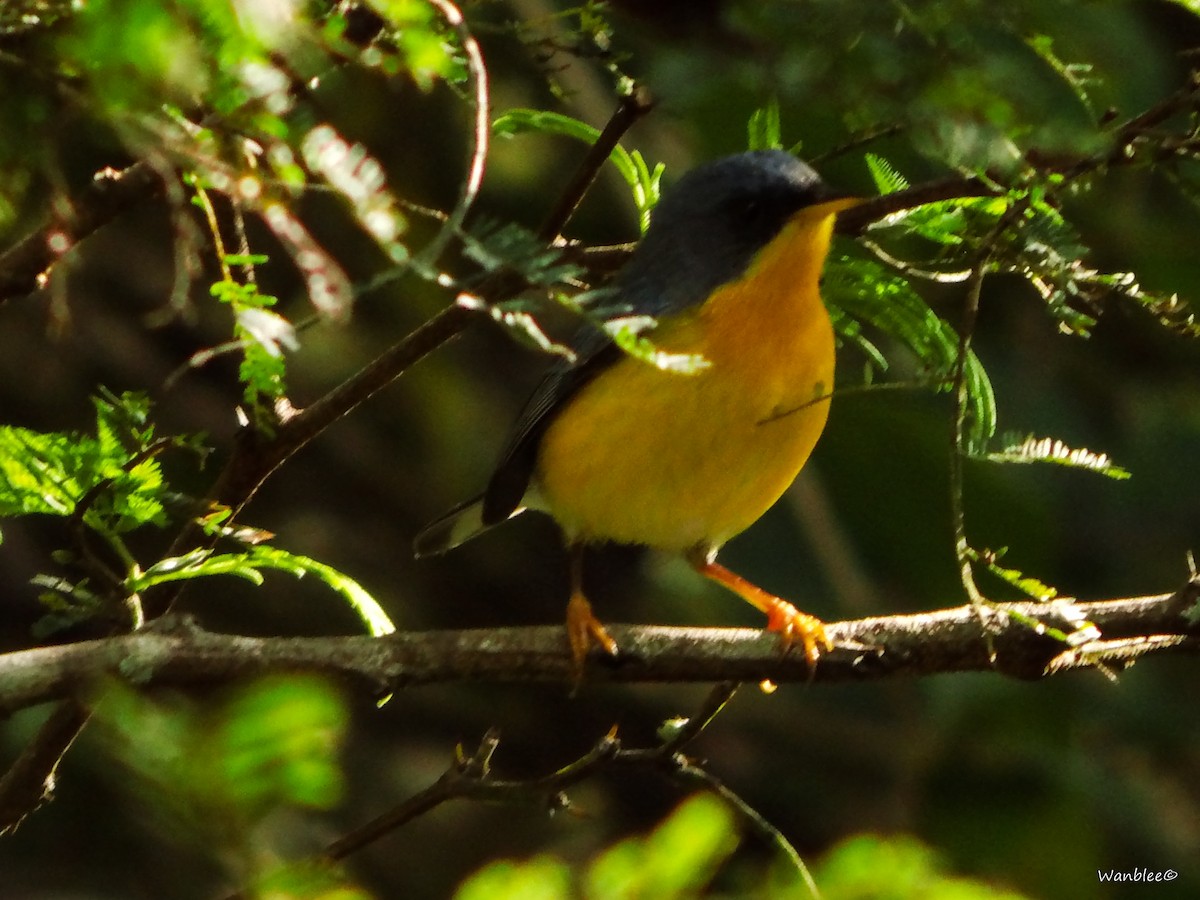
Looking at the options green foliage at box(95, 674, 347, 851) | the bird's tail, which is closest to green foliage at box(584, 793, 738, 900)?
green foliage at box(95, 674, 347, 851)

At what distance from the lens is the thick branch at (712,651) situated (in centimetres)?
246

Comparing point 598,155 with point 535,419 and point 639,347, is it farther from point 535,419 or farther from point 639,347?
point 639,347

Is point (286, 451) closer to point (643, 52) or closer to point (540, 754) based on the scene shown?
point (643, 52)

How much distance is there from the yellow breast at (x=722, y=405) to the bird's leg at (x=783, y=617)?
0.30m

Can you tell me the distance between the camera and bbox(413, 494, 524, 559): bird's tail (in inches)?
164

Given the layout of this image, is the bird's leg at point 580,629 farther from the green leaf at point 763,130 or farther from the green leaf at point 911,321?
the green leaf at point 763,130

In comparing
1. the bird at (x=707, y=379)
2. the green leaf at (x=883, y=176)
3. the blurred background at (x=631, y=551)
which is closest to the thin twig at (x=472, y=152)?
the green leaf at (x=883, y=176)

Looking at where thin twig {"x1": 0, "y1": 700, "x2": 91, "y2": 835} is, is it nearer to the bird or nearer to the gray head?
the bird

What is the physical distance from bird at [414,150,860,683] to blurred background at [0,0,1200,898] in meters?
0.58

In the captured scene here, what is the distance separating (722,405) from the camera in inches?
131

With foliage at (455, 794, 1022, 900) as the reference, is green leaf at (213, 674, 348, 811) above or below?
above

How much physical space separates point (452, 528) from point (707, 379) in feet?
4.14

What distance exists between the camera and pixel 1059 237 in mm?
2203

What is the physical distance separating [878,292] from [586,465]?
38.2 inches
